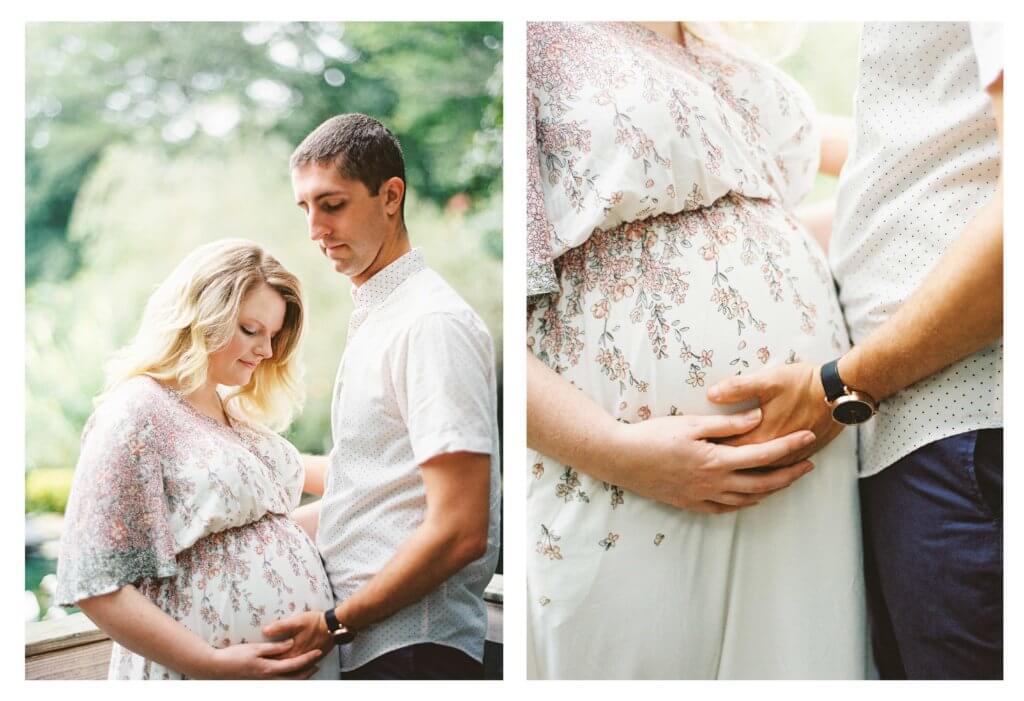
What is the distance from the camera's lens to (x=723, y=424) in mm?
1186

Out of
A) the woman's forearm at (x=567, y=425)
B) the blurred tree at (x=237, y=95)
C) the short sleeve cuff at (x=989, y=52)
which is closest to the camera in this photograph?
the short sleeve cuff at (x=989, y=52)

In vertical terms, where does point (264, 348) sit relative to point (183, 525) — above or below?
above

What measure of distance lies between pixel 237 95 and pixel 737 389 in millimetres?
799

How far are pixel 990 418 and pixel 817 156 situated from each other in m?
0.46

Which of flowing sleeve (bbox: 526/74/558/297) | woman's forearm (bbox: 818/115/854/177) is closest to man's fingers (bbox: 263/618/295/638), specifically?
flowing sleeve (bbox: 526/74/558/297)

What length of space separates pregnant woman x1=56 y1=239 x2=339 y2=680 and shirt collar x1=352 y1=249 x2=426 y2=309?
0.09 meters

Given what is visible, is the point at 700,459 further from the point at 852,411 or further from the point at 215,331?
the point at 215,331

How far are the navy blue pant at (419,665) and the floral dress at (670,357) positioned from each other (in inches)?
5.0

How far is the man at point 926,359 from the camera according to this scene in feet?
3.66

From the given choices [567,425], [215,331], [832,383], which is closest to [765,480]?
[832,383]

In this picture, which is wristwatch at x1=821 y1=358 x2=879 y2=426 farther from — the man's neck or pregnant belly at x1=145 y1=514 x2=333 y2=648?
pregnant belly at x1=145 y1=514 x2=333 y2=648

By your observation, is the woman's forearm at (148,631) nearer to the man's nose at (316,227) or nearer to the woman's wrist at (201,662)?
the woman's wrist at (201,662)

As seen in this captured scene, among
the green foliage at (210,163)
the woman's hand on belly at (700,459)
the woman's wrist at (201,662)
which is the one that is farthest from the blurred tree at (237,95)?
the woman's wrist at (201,662)
